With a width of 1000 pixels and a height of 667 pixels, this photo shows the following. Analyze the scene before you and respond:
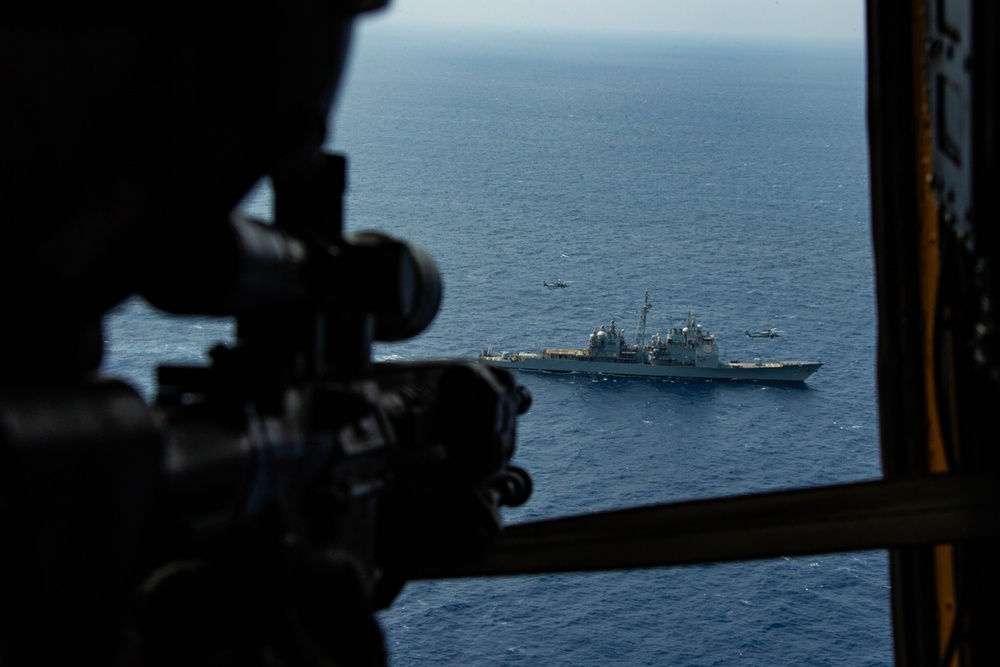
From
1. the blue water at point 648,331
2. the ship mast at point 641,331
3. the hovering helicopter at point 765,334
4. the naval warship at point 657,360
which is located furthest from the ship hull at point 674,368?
the hovering helicopter at point 765,334

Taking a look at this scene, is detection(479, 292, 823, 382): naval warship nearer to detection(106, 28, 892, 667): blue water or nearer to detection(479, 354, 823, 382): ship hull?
detection(479, 354, 823, 382): ship hull

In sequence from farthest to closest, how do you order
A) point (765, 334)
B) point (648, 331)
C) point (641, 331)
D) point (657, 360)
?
point (648, 331), point (765, 334), point (641, 331), point (657, 360)

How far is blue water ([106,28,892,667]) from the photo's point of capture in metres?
58.6

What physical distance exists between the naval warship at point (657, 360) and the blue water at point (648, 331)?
1.05 metres


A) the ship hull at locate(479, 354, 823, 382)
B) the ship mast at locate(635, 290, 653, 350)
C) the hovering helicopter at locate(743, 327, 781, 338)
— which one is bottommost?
the ship hull at locate(479, 354, 823, 382)

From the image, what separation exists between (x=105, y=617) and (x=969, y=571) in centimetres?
397

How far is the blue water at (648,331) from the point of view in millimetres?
58594

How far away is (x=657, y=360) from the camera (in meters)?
94.5

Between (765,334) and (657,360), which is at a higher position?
(765,334)

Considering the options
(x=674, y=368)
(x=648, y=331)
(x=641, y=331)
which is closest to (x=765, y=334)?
(x=674, y=368)

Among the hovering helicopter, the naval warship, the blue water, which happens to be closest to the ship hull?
the naval warship

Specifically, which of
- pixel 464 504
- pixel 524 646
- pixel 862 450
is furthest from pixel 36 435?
pixel 862 450

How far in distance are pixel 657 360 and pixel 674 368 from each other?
1360 mm

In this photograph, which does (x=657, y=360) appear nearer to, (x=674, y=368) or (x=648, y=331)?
(x=674, y=368)
